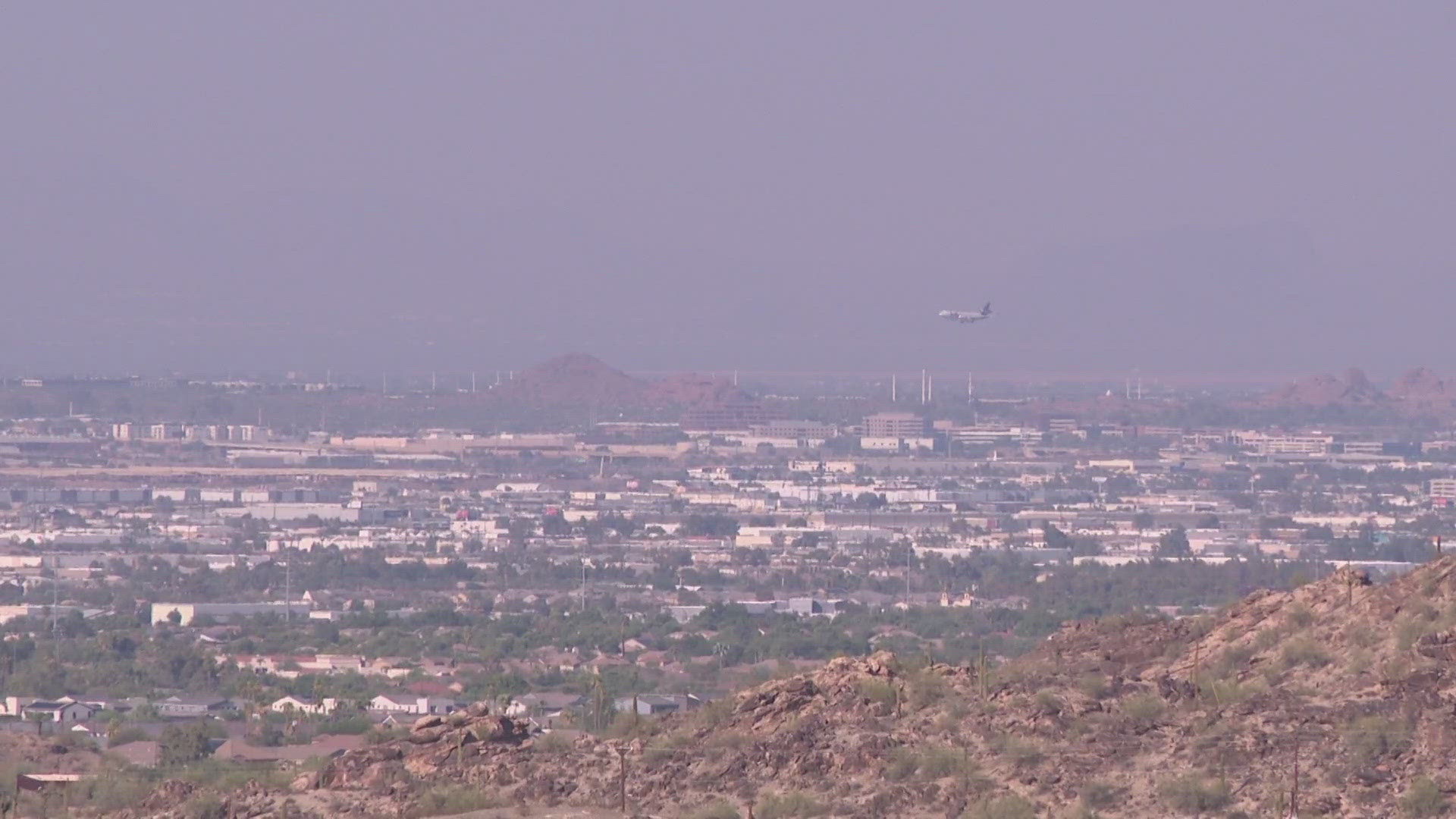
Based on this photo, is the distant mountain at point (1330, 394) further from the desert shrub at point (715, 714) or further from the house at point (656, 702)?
the desert shrub at point (715, 714)

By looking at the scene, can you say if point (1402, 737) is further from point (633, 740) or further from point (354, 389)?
point (354, 389)

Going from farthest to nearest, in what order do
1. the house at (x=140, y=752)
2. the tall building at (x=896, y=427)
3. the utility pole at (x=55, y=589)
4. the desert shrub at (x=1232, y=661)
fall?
the tall building at (x=896, y=427), the utility pole at (x=55, y=589), the house at (x=140, y=752), the desert shrub at (x=1232, y=661)

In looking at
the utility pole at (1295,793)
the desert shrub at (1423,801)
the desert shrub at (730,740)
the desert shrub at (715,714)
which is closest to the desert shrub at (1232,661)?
the utility pole at (1295,793)

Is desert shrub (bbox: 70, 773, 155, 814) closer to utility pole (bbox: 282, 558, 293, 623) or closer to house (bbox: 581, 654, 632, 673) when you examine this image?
house (bbox: 581, 654, 632, 673)

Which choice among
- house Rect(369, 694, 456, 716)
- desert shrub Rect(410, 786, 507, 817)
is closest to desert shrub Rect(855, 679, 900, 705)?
desert shrub Rect(410, 786, 507, 817)

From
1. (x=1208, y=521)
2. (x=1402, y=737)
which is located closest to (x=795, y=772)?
(x=1402, y=737)

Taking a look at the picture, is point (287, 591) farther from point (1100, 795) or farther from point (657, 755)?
point (1100, 795)
